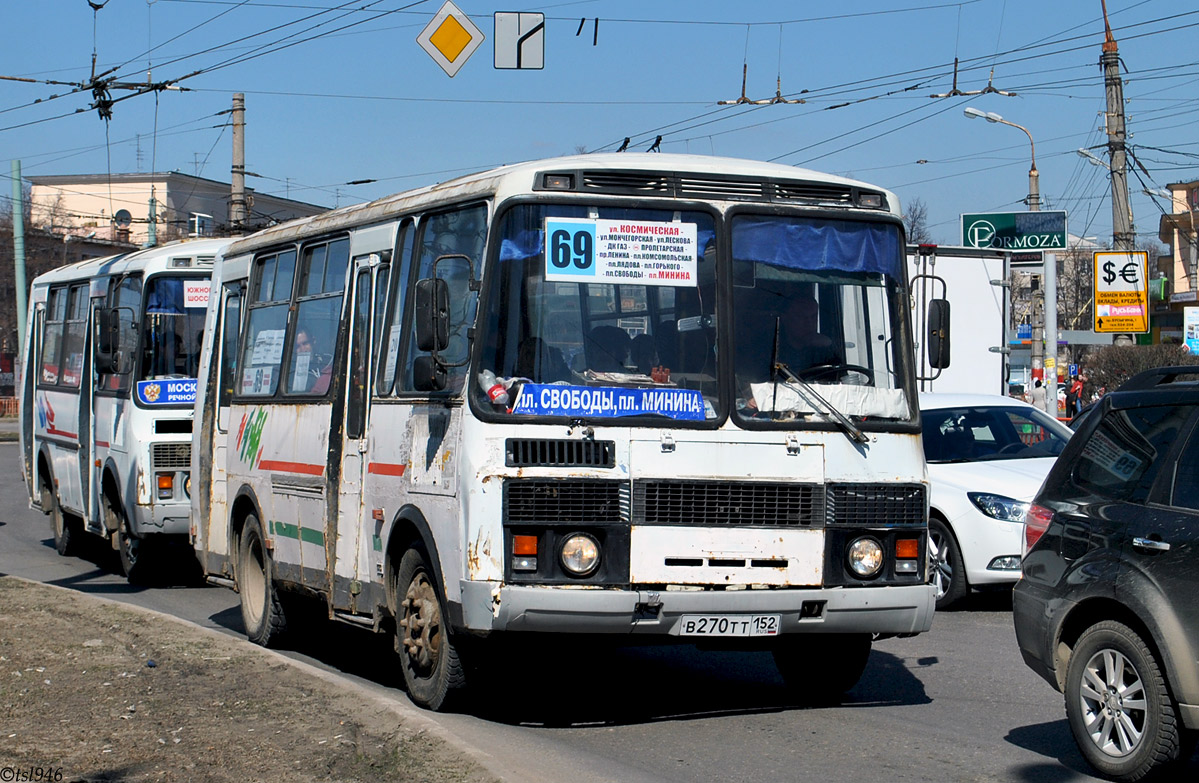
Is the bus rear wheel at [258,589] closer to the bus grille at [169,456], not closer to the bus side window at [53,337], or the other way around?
the bus grille at [169,456]

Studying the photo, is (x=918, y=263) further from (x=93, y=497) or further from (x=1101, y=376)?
(x=1101, y=376)

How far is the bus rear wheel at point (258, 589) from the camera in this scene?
34.6 feet

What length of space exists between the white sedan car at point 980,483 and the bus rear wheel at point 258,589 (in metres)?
4.77

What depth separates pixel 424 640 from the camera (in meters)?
7.88

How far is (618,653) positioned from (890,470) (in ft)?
11.9

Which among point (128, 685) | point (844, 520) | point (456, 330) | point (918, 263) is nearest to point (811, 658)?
point (844, 520)

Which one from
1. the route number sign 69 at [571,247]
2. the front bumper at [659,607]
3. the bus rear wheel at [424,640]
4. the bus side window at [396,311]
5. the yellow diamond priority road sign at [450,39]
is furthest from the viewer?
the yellow diamond priority road sign at [450,39]

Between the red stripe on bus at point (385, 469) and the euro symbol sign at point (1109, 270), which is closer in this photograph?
the red stripe on bus at point (385, 469)

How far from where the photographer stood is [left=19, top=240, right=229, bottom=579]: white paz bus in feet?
47.2

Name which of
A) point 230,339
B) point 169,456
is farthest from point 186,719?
point 169,456

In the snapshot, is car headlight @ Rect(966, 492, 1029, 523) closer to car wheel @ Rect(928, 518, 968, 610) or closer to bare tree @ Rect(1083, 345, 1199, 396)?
car wheel @ Rect(928, 518, 968, 610)

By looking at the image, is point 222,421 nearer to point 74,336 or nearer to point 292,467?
point 292,467

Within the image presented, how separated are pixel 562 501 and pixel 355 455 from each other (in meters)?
2.29

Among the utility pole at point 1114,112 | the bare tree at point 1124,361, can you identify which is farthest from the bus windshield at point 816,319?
the bare tree at point 1124,361
